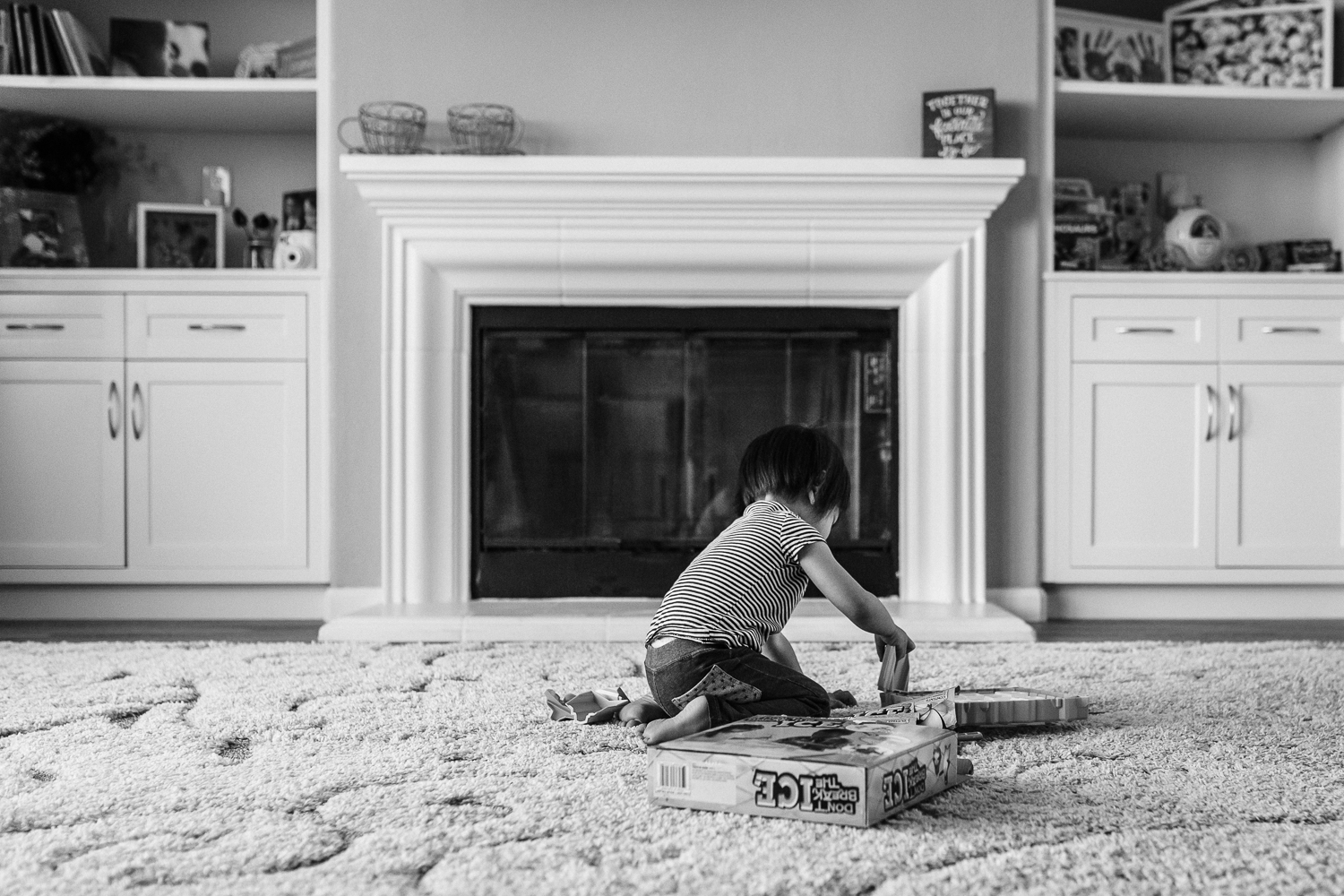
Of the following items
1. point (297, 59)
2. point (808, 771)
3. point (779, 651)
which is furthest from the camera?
point (297, 59)

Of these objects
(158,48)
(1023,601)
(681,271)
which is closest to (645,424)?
(681,271)

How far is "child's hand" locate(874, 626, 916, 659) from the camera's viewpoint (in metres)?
1.76

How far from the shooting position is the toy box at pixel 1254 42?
10.9 ft

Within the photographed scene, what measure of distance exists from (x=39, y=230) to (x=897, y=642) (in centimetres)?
268

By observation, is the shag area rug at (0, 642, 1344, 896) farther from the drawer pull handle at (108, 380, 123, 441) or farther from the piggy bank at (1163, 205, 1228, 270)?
the piggy bank at (1163, 205, 1228, 270)

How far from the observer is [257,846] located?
3.83ft

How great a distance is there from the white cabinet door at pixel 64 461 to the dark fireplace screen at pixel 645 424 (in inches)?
35.9

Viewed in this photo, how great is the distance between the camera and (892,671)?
5.91 ft

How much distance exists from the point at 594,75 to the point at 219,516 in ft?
4.83

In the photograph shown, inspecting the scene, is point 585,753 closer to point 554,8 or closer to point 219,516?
point 219,516

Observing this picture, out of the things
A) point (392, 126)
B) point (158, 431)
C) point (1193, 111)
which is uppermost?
point (1193, 111)

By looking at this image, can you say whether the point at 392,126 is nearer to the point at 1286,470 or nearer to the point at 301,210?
the point at 301,210

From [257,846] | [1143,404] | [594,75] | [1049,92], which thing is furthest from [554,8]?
[257,846]

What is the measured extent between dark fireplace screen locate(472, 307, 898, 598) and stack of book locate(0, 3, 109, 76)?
1.27 meters
